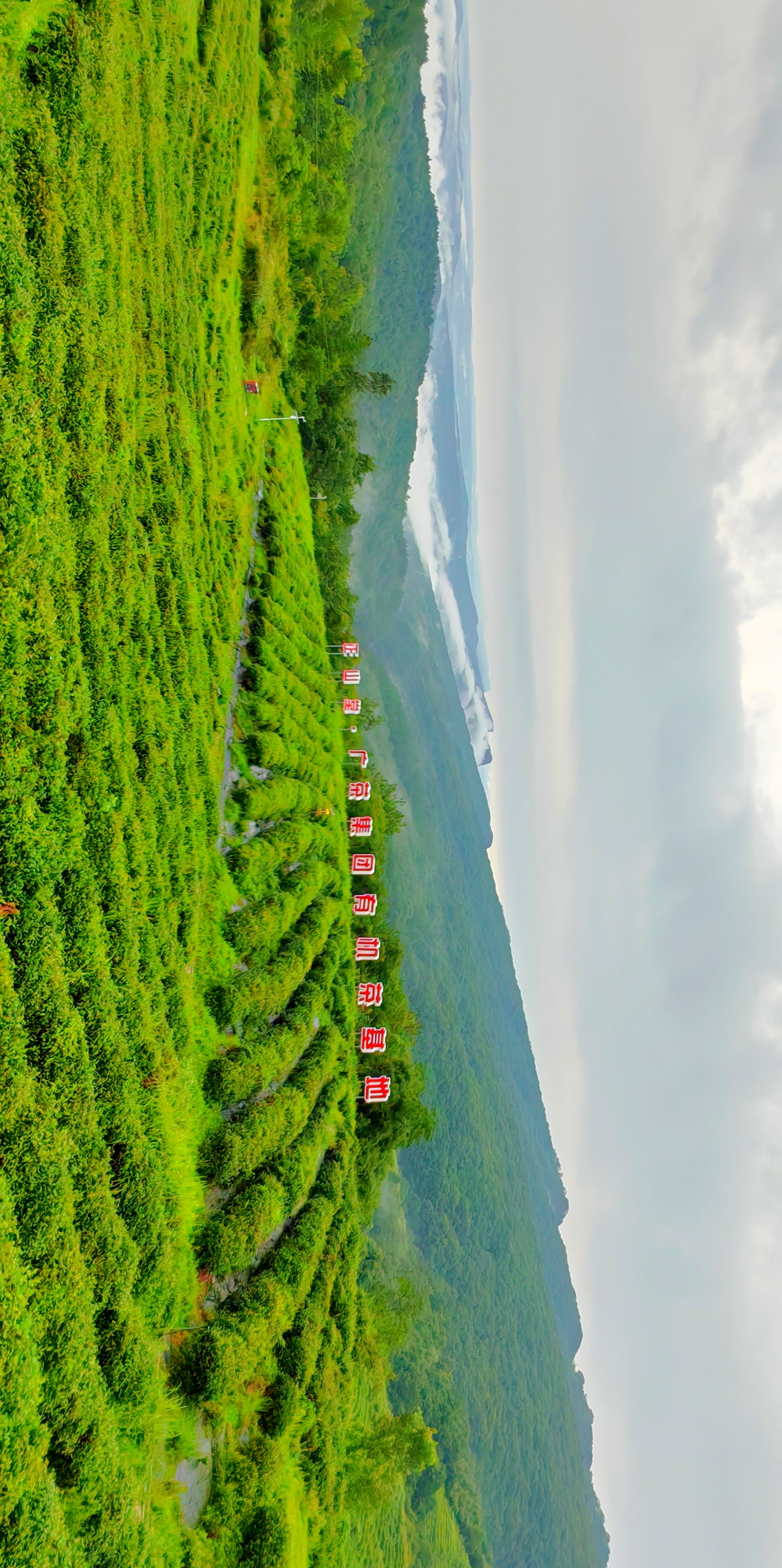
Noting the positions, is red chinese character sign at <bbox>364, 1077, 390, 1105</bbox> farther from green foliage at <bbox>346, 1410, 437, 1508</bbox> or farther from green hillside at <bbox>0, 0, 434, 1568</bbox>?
green foliage at <bbox>346, 1410, 437, 1508</bbox>

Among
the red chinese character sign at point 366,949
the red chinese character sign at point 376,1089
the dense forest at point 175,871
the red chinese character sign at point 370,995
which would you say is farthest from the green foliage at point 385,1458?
the red chinese character sign at point 366,949

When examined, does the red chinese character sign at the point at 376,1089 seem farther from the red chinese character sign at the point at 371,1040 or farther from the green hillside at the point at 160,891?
the green hillside at the point at 160,891

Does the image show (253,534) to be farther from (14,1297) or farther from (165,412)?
(14,1297)

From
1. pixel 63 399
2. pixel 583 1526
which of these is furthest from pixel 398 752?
pixel 583 1526

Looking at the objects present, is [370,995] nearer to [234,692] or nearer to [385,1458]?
[234,692]

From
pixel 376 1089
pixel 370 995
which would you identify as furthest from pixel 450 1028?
pixel 376 1089

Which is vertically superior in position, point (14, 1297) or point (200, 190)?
point (200, 190)
